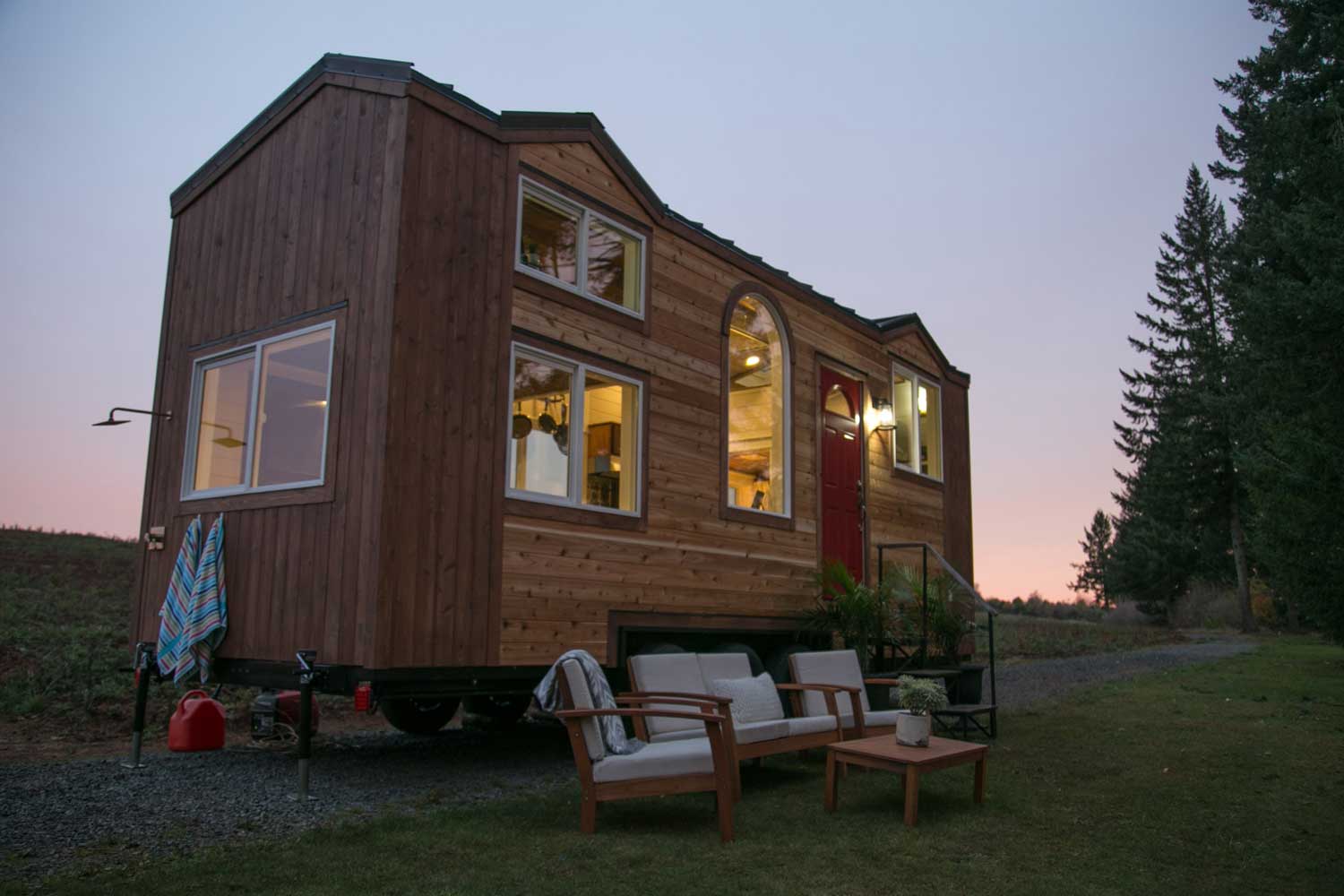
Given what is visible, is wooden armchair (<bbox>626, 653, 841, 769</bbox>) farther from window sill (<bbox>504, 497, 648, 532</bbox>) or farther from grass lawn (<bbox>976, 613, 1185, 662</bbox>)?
grass lawn (<bbox>976, 613, 1185, 662</bbox>)

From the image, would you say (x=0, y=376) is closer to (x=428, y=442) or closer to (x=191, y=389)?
(x=191, y=389)

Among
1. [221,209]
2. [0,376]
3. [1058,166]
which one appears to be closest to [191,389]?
[221,209]

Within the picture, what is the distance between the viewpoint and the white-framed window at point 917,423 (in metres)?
10.9

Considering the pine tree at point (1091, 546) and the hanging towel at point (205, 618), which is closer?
the hanging towel at point (205, 618)

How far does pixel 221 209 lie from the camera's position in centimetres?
708

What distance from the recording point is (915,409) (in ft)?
37.1

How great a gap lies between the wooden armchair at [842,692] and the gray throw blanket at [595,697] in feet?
6.19

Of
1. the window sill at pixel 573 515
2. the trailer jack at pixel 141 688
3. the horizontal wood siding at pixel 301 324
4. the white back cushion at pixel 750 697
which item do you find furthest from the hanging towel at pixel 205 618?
the white back cushion at pixel 750 697

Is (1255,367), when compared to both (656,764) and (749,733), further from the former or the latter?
(656,764)

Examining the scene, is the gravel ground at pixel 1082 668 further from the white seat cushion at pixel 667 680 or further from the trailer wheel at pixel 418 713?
the trailer wheel at pixel 418 713

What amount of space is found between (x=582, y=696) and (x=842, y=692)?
2.61m

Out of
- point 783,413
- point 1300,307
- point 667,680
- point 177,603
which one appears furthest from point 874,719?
point 177,603

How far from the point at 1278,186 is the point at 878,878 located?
512 inches

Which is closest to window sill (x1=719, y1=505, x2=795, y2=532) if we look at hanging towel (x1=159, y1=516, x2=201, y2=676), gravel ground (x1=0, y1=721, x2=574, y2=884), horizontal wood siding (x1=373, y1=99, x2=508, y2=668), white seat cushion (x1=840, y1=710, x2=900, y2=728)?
white seat cushion (x1=840, y1=710, x2=900, y2=728)
